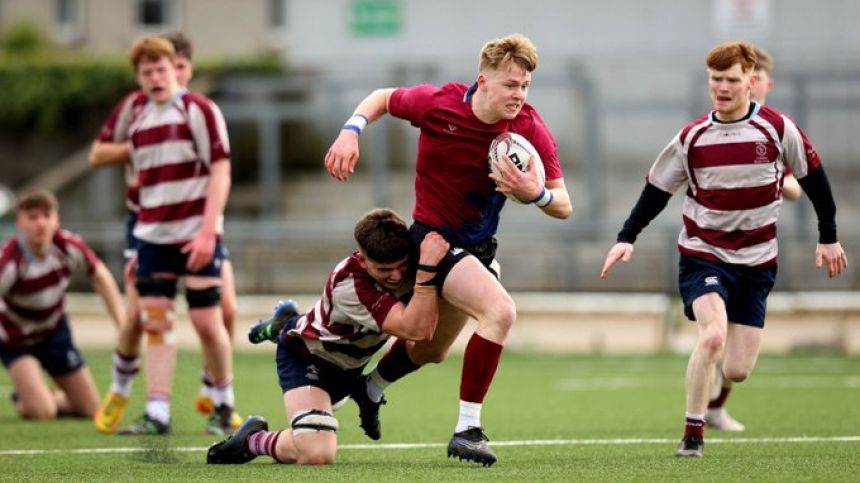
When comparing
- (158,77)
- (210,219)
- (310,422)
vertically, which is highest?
(158,77)

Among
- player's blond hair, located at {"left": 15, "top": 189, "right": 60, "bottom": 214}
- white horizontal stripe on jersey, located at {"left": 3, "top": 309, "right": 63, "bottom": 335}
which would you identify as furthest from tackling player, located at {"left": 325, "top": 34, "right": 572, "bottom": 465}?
white horizontal stripe on jersey, located at {"left": 3, "top": 309, "right": 63, "bottom": 335}

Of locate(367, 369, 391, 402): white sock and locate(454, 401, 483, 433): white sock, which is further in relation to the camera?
locate(367, 369, 391, 402): white sock

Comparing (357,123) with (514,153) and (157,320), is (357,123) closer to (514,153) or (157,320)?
(514,153)

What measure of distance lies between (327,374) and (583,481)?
158 cm

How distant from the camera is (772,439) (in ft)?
26.3

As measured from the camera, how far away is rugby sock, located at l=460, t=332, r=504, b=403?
21.9 ft

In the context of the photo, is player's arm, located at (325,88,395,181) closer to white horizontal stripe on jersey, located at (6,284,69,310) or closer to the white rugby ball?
the white rugby ball

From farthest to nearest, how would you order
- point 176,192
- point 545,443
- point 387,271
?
point 176,192
point 545,443
point 387,271

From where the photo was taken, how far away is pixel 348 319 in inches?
268

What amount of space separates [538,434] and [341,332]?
2.19m

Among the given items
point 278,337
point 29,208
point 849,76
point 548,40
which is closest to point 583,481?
point 278,337

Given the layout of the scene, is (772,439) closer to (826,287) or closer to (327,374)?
(327,374)

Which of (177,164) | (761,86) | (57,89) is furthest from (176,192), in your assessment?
(57,89)

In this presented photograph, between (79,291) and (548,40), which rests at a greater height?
(548,40)
